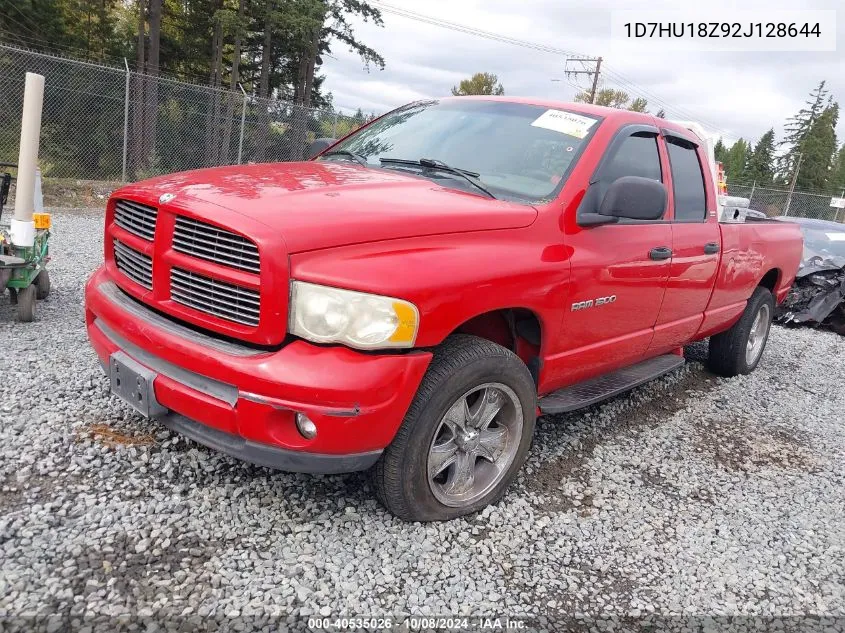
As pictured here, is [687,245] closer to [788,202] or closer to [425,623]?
[425,623]

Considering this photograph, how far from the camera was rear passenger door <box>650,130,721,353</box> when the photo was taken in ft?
12.6

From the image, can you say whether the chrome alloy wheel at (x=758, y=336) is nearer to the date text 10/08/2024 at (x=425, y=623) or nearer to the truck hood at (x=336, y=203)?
the truck hood at (x=336, y=203)

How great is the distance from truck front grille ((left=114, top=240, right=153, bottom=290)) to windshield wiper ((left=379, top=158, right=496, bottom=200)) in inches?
56.5

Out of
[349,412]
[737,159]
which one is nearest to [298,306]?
[349,412]

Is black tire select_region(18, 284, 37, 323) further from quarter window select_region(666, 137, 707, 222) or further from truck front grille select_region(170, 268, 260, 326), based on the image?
quarter window select_region(666, 137, 707, 222)

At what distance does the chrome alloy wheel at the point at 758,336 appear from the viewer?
558cm

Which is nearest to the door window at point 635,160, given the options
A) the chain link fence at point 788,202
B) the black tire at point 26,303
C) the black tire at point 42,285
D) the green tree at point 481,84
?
the black tire at point 26,303

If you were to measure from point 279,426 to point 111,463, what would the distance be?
1.11 metres

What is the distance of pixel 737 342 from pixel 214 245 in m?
4.61

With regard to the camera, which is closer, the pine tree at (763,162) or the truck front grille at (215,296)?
the truck front grille at (215,296)

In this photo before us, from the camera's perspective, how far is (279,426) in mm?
2303

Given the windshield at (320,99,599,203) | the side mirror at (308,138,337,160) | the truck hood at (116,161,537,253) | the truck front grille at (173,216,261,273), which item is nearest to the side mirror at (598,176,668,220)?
the windshield at (320,99,599,203)

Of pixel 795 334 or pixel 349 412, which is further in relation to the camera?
pixel 795 334

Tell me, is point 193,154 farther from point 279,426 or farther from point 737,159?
point 737,159
